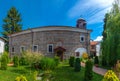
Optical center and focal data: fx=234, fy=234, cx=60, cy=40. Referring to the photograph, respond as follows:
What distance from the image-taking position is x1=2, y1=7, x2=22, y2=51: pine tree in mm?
62144

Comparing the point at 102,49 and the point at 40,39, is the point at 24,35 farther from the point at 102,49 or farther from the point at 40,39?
the point at 102,49

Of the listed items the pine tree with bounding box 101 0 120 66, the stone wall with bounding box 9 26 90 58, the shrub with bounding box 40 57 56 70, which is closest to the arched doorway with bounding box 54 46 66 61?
the stone wall with bounding box 9 26 90 58

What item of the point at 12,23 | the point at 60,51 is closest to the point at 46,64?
the point at 60,51

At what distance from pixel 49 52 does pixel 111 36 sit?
20.4 meters

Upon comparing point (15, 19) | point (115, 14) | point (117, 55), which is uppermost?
point (15, 19)

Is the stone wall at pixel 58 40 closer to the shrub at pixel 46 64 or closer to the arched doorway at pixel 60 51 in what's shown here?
the arched doorway at pixel 60 51

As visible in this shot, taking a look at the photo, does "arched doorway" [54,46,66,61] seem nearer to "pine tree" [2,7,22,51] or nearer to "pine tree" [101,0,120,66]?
"pine tree" [101,0,120,66]

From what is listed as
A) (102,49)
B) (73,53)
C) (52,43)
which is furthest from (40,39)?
(102,49)

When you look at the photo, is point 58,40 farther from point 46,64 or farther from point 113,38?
point 113,38

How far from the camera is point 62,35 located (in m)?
42.2

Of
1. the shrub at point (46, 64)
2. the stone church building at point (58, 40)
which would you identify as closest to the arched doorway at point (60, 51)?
the stone church building at point (58, 40)

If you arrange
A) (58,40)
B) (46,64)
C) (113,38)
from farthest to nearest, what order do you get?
(58,40)
(46,64)
(113,38)

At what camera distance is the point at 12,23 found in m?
63.1

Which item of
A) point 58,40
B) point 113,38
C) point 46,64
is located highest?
point 58,40
